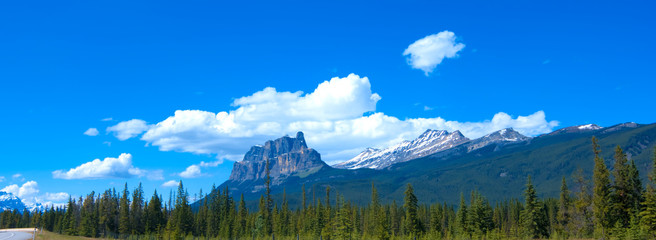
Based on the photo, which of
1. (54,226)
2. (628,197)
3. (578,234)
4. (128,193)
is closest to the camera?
(628,197)

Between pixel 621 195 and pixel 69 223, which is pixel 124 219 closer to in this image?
pixel 69 223

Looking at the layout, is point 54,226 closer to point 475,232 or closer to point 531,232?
point 475,232

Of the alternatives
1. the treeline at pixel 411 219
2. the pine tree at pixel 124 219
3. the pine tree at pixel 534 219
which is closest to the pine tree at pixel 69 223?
the treeline at pixel 411 219

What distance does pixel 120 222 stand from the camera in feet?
453

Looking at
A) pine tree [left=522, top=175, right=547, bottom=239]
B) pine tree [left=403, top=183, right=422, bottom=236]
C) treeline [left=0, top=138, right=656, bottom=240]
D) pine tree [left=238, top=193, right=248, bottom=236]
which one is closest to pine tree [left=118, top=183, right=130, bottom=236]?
treeline [left=0, top=138, right=656, bottom=240]

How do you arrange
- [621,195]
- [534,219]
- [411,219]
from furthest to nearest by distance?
[411,219] → [534,219] → [621,195]

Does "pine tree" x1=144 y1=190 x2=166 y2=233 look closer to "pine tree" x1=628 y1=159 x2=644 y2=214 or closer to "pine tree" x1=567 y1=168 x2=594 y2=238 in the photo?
"pine tree" x1=567 y1=168 x2=594 y2=238

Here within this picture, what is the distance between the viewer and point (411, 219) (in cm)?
9656

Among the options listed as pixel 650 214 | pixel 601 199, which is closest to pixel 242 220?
pixel 601 199

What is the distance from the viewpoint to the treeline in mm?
74812

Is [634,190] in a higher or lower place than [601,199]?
higher

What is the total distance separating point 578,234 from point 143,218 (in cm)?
11912

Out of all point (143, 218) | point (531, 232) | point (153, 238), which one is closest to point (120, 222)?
point (143, 218)

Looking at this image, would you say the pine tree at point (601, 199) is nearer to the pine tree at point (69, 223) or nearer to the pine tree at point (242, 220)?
the pine tree at point (242, 220)
